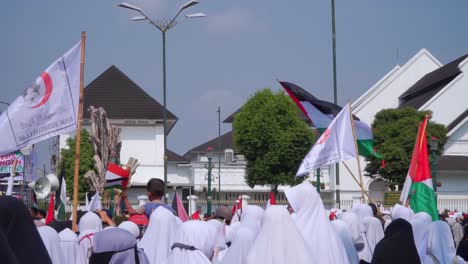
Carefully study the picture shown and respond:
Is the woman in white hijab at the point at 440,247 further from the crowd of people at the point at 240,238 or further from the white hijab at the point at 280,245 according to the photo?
the white hijab at the point at 280,245

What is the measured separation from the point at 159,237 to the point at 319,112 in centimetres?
956

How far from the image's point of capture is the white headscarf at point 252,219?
385 inches

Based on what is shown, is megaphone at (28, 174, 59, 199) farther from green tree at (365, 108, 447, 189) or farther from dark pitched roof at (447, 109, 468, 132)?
dark pitched roof at (447, 109, 468, 132)

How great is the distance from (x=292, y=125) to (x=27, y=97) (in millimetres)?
44188

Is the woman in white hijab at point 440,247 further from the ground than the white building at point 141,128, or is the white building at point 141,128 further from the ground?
the white building at point 141,128

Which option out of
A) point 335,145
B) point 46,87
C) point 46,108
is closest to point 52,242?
point 46,108

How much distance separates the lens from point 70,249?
9.16 meters

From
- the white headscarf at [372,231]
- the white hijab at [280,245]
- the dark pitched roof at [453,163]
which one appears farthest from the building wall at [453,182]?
the white hijab at [280,245]

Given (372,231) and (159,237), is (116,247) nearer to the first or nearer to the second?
(159,237)

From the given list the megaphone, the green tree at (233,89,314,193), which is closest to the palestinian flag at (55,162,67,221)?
the megaphone

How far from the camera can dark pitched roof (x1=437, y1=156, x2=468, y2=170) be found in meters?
58.9

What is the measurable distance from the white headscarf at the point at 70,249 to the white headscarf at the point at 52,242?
57 centimetres

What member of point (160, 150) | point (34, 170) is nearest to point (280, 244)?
point (34, 170)

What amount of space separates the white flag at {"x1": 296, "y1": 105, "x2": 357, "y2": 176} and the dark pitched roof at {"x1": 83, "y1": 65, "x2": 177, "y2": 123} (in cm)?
5027
